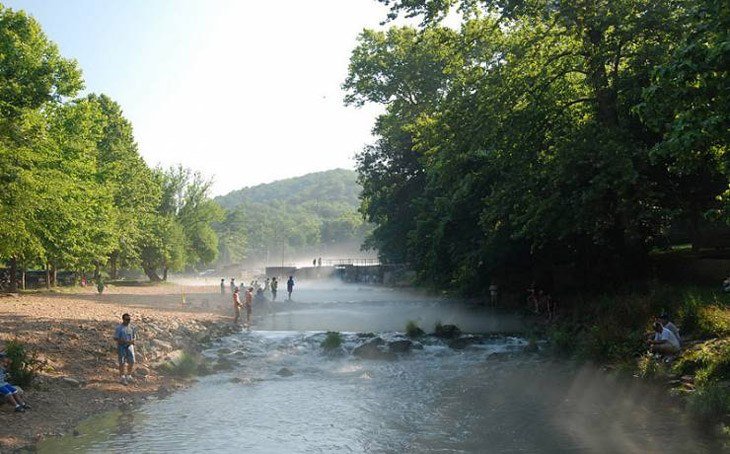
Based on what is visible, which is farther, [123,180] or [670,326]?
[123,180]

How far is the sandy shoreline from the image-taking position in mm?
12664

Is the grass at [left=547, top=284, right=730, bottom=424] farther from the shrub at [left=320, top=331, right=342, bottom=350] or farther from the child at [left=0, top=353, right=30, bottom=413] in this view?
the child at [left=0, top=353, right=30, bottom=413]

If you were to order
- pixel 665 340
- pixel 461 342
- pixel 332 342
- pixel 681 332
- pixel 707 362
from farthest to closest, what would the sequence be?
1. pixel 461 342
2. pixel 332 342
3. pixel 681 332
4. pixel 665 340
5. pixel 707 362

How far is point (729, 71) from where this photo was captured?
929 centimetres

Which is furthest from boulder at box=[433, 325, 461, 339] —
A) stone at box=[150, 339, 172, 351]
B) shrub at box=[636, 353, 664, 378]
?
stone at box=[150, 339, 172, 351]

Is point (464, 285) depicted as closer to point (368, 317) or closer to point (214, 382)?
point (368, 317)

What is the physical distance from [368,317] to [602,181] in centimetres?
2037

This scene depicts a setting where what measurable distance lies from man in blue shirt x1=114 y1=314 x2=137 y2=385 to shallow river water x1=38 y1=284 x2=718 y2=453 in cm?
168

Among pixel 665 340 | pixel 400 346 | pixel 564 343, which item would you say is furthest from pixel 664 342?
pixel 400 346

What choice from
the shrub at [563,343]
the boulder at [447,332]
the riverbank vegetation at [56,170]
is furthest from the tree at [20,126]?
the shrub at [563,343]

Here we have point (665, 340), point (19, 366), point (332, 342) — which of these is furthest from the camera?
point (332, 342)

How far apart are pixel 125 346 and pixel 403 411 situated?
318 inches

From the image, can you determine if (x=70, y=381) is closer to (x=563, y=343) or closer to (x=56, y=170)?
(x=563, y=343)

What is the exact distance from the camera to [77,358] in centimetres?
1744
